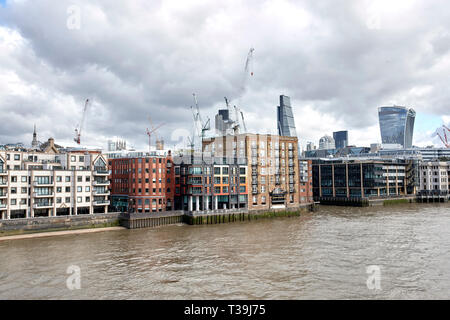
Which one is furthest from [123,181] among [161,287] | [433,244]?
[433,244]

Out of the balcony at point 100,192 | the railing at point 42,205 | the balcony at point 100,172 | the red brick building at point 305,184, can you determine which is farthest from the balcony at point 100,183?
the red brick building at point 305,184

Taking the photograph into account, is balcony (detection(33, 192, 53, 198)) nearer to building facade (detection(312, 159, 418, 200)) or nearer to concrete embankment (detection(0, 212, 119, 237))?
concrete embankment (detection(0, 212, 119, 237))

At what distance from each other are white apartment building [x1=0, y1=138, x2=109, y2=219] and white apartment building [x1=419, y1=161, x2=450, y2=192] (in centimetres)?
15910

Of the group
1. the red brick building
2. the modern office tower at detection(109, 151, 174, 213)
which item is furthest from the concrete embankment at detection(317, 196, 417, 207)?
the modern office tower at detection(109, 151, 174, 213)

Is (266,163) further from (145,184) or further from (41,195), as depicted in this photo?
(41,195)

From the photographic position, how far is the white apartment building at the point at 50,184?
75062 millimetres

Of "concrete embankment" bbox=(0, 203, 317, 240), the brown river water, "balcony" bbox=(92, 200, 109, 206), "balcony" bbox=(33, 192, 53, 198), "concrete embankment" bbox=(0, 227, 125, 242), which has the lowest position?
the brown river water

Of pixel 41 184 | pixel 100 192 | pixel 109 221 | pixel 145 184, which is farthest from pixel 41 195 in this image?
pixel 145 184

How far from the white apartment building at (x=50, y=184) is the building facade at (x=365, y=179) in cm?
10523

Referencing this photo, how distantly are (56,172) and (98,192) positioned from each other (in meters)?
11.4

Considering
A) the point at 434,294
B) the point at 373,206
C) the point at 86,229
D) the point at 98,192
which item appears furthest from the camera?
the point at 373,206

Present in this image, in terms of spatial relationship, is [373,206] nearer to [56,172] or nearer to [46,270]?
[56,172]

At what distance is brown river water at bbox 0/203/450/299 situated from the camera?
36.9 meters

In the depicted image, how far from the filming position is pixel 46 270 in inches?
1747
